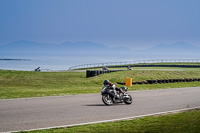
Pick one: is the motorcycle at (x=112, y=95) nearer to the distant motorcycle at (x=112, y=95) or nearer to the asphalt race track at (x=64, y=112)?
the distant motorcycle at (x=112, y=95)

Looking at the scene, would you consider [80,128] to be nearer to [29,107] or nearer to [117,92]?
Result: [29,107]

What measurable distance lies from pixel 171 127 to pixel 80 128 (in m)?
2.55

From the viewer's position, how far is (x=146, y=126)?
1022 centimetres

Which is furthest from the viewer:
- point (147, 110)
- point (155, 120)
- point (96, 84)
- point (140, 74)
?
point (140, 74)

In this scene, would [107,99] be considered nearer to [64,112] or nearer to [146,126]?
[64,112]

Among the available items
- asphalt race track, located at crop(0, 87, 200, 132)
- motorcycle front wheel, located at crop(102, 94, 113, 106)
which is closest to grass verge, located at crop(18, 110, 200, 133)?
asphalt race track, located at crop(0, 87, 200, 132)

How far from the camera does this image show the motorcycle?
1580 cm

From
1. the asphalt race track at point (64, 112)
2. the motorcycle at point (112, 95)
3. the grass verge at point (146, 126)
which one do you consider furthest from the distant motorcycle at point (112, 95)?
the grass verge at point (146, 126)

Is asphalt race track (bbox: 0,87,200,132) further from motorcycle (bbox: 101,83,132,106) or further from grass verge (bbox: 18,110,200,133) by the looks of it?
grass verge (bbox: 18,110,200,133)

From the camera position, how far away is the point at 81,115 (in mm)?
12922

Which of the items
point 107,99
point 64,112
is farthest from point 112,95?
point 64,112

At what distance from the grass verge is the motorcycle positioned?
4049mm

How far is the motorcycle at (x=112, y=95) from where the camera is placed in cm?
1580

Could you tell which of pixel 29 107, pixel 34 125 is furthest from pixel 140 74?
pixel 34 125
